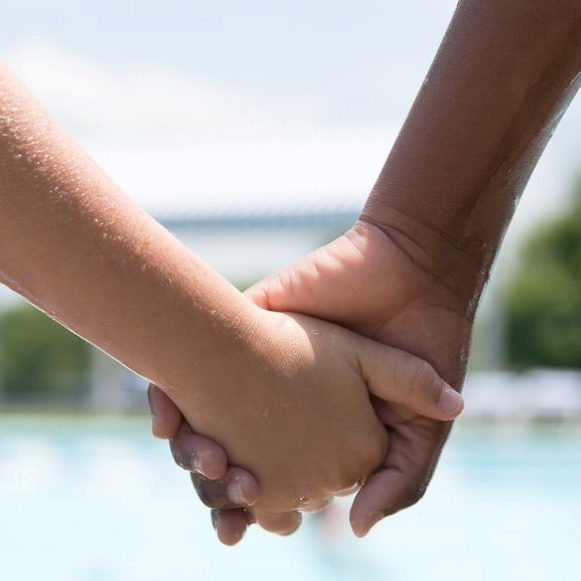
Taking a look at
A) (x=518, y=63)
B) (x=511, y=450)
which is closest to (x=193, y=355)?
(x=518, y=63)

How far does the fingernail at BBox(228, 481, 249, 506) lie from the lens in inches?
61.2

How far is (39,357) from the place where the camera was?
17.1 m

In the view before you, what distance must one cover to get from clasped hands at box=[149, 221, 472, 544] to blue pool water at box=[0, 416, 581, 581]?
3.85 m

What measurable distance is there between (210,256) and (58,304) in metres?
13.7

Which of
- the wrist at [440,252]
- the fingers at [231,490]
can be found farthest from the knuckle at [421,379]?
the fingers at [231,490]

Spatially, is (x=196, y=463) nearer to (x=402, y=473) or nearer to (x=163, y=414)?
(x=163, y=414)

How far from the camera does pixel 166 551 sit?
602 centimetres

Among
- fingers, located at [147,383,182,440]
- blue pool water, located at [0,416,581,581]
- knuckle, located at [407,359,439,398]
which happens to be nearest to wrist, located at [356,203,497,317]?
knuckle, located at [407,359,439,398]

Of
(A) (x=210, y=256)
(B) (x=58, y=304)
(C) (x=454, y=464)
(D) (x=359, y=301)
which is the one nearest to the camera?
(B) (x=58, y=304)

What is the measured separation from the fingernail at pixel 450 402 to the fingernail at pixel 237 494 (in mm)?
329

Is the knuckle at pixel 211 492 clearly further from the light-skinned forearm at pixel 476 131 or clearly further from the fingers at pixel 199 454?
the light-skinned forearm at pixel 476 131

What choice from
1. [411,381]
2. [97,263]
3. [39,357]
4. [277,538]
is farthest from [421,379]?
[39,357]

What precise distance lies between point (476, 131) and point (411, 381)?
39 centimetres

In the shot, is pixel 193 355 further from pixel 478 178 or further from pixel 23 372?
pixel 23 372
